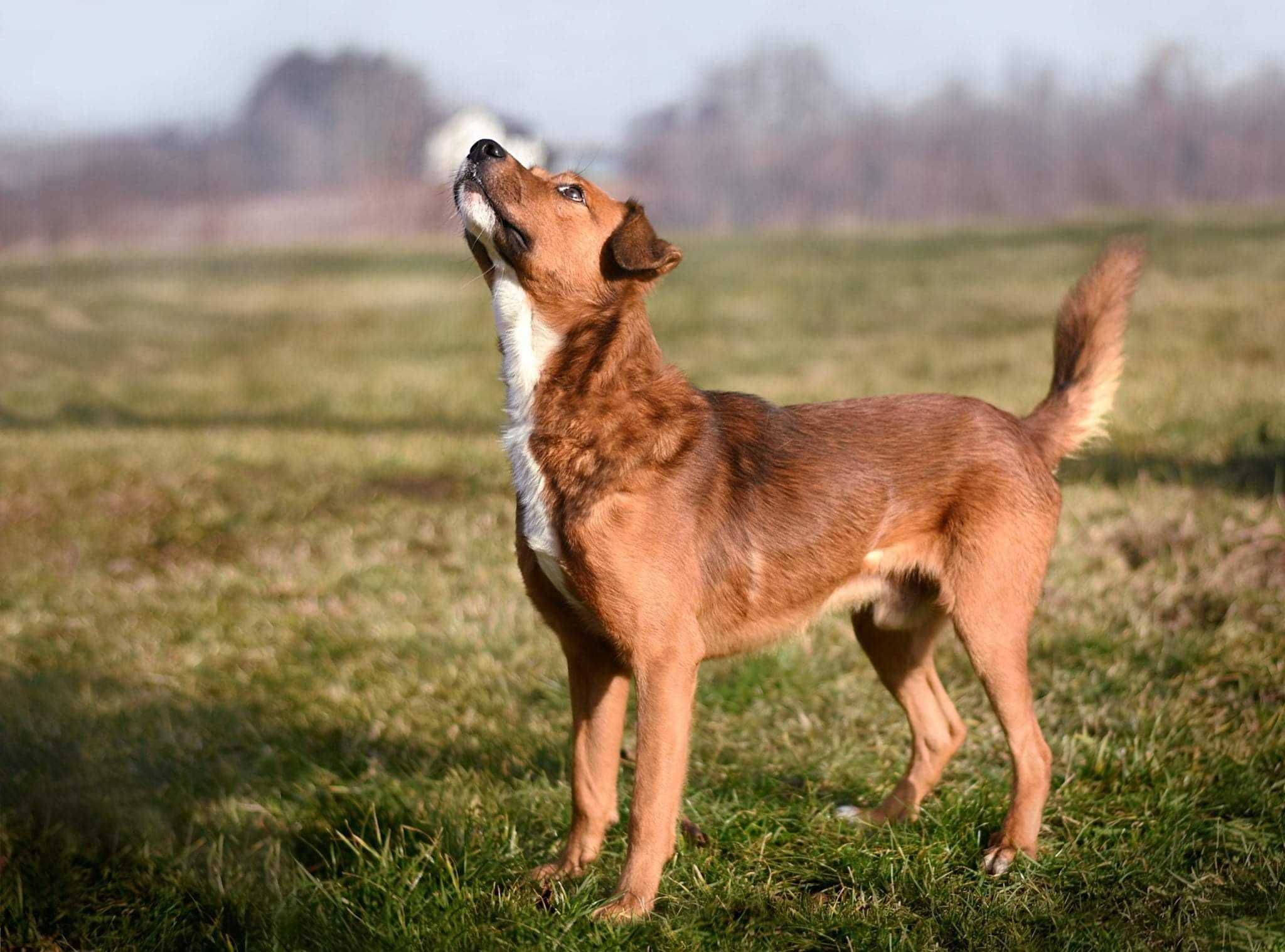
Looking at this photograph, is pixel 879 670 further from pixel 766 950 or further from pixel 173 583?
pixel 173 583

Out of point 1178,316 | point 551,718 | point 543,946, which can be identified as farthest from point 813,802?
point 1178,316

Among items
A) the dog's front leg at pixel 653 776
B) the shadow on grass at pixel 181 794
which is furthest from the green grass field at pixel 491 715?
the dog's front leg at pixel 653 776

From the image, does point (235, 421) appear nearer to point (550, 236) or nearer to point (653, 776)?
point (550, 236)

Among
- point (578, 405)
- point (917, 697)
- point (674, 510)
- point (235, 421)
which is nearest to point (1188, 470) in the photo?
point (917, 697)

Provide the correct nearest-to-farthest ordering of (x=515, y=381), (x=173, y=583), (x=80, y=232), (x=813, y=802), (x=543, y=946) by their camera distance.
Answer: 1. (x=543, y=946)
2. (x=515, y=381)
3. (x=813, y=802)
4. (x=173, y=583)
5. (x=80, y=232)

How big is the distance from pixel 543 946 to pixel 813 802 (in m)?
1.18

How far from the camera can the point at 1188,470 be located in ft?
25.9

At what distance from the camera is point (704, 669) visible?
5645mm

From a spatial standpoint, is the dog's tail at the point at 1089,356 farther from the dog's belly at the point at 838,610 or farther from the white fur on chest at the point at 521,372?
the white fur on chest at the point at 521,372

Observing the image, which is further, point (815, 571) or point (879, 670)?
point (879, 670)

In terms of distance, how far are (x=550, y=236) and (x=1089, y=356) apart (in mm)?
2013

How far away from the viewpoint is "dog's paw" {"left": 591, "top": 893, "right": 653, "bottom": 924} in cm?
349

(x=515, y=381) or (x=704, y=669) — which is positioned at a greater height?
(x=515, y=381)

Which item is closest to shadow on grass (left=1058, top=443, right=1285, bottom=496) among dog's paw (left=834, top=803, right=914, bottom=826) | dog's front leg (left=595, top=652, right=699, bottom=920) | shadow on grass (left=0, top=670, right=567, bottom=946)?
dog's paw (left=834, top=803, right=914, bottom=826)
